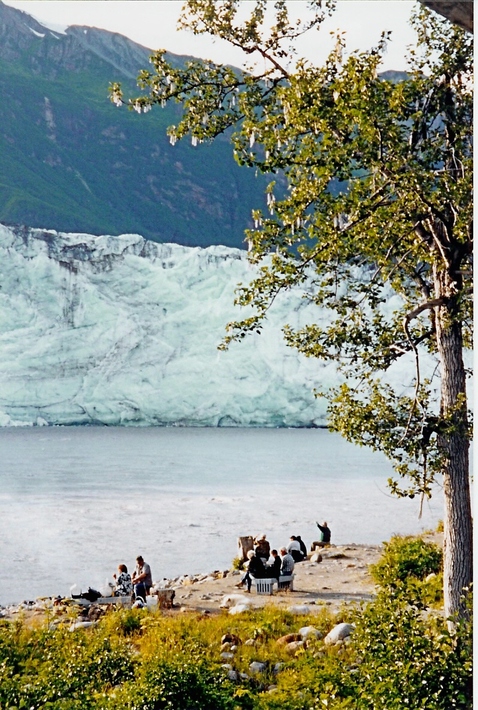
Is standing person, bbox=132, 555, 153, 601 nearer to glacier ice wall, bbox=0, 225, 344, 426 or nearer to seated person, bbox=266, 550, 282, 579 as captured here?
seated person, bbox=266, 550, 282, 579

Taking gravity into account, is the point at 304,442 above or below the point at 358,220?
below

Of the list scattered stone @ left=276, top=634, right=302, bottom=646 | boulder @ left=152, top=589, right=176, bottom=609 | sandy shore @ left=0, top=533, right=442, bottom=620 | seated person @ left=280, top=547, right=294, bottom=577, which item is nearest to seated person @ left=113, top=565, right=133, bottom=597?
sandy shore @ left=0, top=533, right=442, bottom=620

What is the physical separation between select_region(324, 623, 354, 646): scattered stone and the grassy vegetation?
271 mm

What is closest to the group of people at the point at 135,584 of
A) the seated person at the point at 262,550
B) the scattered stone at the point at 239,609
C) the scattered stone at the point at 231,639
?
the seated person at the point at 262,550

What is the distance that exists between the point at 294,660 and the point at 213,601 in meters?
6.26

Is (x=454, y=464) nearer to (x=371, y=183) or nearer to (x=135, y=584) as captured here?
(x=371, y=183)

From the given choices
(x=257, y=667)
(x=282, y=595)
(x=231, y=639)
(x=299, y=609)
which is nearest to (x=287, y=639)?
(x=231, y=639)

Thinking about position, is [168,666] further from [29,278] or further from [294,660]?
[29,278]

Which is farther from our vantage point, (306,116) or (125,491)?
(125,491)

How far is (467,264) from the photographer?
11.4 meters

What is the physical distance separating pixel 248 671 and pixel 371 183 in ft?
18.9

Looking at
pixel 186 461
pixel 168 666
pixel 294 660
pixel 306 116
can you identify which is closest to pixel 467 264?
pixel 306 116

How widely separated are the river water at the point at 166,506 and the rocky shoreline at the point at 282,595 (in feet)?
25.7

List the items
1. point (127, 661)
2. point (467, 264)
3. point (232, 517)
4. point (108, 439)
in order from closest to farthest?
point (127, 661), point (467, 264), point (232, 517), point (108, 439)
